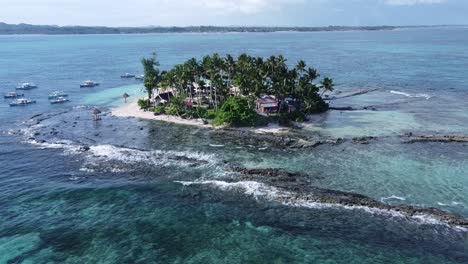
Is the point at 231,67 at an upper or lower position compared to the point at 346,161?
upper

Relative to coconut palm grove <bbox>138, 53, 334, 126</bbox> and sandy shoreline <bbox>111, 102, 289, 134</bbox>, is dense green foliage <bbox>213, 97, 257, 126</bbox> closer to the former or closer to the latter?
coconut palm grove <bbox>138, 53, 334, 126</bbox>

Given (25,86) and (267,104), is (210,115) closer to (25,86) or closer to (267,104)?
(267,104)

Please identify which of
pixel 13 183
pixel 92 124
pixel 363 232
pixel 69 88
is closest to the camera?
pixel 363 232

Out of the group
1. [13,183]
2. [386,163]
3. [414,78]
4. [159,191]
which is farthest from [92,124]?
[414,78]

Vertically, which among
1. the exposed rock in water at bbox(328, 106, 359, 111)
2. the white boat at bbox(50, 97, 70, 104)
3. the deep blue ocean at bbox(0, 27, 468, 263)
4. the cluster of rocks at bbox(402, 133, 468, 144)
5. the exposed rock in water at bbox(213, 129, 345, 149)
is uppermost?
the white boat at bbox(50, 97, 70, 104)

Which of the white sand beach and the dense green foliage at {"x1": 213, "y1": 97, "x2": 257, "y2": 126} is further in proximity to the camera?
the white sand beach

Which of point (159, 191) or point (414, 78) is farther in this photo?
point (414, 78)

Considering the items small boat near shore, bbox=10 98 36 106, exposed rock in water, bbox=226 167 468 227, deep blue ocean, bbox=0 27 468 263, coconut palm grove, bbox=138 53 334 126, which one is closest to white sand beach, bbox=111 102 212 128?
coconut palm grove, bbox=138 53 334 126

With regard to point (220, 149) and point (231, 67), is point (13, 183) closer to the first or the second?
point (220, 149)
